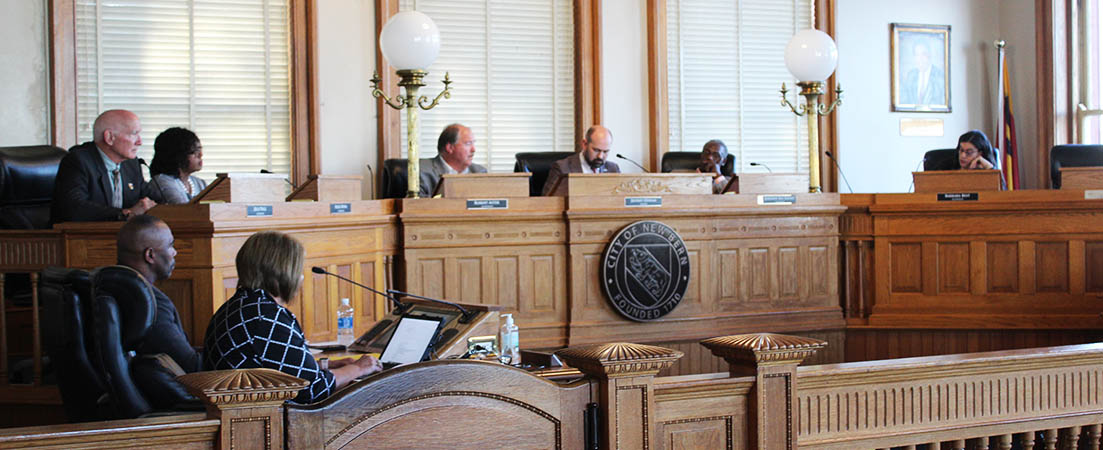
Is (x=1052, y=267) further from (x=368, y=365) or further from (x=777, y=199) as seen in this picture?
(x=368, y=365)

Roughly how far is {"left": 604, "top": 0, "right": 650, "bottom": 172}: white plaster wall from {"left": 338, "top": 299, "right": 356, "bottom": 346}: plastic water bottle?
3870mm

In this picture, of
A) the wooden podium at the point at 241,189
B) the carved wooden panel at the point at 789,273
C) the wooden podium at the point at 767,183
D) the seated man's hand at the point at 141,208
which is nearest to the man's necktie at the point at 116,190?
the seated man's hand at the point at 141,208

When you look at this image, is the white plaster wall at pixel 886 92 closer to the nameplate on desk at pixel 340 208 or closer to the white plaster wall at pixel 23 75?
the nameplate on desk at pixel 340 208

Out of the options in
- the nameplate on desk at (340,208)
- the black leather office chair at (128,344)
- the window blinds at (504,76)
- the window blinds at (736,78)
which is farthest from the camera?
the window blinds at (736,78)

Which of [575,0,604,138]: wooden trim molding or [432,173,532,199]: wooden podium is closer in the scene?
[432,173,532,199]: wooden podium

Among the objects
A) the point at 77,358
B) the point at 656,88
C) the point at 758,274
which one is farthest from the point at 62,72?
the point at 758,274

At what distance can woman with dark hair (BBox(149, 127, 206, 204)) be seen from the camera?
4473 mm

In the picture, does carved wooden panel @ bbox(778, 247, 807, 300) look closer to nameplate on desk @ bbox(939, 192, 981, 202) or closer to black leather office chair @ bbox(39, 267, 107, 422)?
nameplate on desk @ bbox(939, 192, 981, 202)

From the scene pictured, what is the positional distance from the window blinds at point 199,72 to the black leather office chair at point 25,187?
1.35m

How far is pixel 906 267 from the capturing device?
5543mm

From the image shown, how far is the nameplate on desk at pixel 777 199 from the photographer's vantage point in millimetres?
5414

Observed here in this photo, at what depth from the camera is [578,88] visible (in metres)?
7.70

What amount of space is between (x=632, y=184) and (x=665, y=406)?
319cm

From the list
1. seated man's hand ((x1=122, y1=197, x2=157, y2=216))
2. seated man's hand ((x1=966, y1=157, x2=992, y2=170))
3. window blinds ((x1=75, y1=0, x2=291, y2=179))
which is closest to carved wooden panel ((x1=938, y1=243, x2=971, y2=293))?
seated man's hand ((x1=966, y1=157, x2=992, y2=170))
